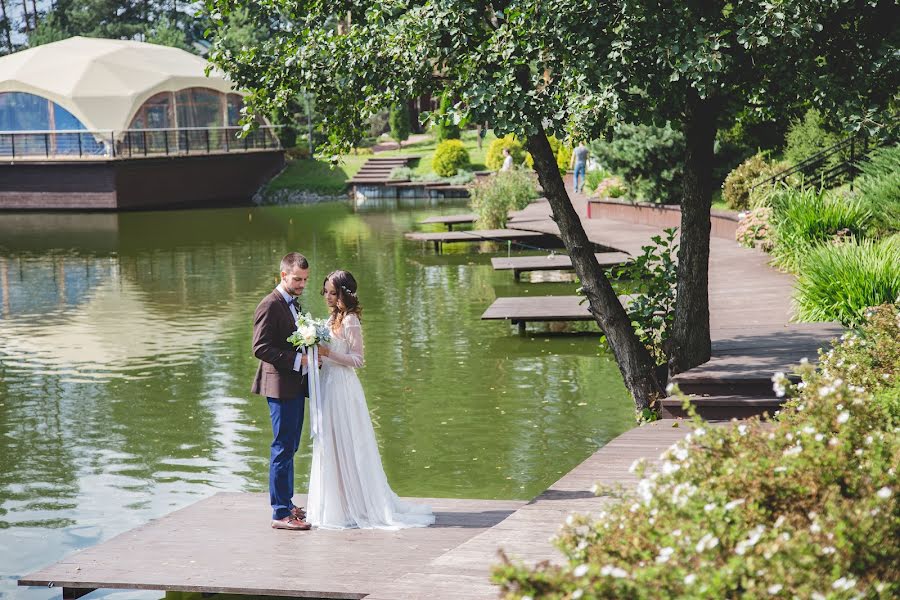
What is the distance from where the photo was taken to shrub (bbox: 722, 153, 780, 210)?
2359cm

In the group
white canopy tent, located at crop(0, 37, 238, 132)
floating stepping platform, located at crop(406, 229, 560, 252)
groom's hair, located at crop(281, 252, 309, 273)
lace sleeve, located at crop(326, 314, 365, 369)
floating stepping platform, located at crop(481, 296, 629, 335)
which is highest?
white canopy tent, located at crop(0, 37, 238, 132)

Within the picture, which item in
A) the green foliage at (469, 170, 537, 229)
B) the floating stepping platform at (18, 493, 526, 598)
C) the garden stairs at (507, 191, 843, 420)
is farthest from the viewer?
the green foliage at (469, 170, 537, 229)

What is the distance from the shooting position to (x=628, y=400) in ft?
40.5

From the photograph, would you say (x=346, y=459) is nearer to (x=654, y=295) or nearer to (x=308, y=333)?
(x=308, y=333)

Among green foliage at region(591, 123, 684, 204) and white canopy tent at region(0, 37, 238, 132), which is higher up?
white canopy tent at region(0, 37, 238, 132)

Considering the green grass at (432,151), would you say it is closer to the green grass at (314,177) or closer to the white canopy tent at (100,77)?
the green grass at (314,177)

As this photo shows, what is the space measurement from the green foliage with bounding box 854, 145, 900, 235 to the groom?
10953 mm

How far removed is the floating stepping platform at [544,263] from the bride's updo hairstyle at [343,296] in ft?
44.0

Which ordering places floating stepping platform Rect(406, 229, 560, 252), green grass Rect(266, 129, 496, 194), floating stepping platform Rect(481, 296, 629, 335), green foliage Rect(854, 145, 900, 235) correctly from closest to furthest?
floating stepping platform Rect(481, 296, 629, 335) < green foliage Rect(854, 145, 900, 235) < floating stepping platform Rect(406, 229, 560, 252) < green grass Rect(266, 129, 496, 194)

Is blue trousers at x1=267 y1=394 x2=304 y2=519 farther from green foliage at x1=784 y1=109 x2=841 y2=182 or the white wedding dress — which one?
green foliage at x1=784 y1=109 x2=841 y2=182

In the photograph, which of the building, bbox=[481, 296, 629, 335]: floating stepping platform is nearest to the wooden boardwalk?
bbox=[481, 296, 629, 335]: floating stepping platform

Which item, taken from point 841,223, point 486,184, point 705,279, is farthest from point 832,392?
point 486,184

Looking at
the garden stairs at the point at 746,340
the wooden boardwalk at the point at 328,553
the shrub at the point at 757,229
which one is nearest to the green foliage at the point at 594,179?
the shrub at the point at 757,229

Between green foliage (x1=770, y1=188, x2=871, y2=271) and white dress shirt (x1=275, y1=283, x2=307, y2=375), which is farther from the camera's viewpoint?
green foliage (x1=770, y1=188, x2=871, y2=271)
